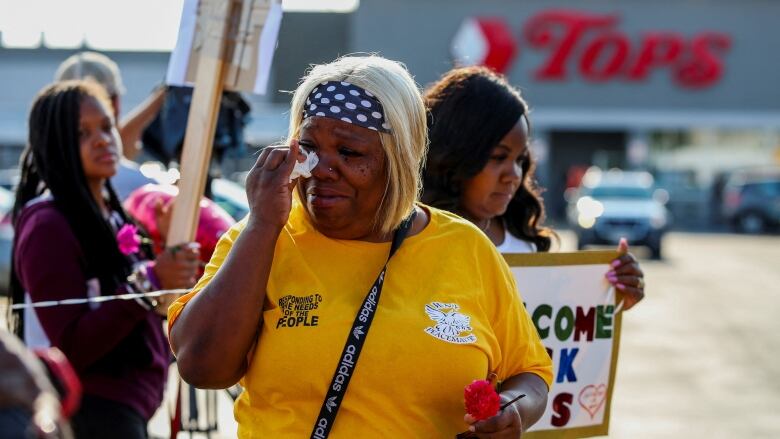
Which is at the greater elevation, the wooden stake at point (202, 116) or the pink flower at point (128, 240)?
the wooden stake at point (202, 116)

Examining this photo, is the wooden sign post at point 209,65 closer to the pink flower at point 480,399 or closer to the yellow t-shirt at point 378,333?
the yellow t-shirt at point 378,333

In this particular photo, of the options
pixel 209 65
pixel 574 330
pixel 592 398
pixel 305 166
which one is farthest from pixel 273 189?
pixel 592 398

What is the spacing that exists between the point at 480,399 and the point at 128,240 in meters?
1.83

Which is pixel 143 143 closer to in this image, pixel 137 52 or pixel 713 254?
pixel 713 254

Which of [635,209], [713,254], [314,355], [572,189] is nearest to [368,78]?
[314,355]

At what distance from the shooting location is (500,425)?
2.65 m

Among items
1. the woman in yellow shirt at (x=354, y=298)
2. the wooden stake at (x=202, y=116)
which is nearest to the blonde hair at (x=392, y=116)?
the woman in yellow shirt at (x=354, y=298)

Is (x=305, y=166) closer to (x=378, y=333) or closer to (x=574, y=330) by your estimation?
(x=378, y=333)

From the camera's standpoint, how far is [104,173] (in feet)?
13.8

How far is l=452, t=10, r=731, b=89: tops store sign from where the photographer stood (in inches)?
1663

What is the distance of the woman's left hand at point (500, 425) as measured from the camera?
2.62m

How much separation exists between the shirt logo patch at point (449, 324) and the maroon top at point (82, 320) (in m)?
1.41

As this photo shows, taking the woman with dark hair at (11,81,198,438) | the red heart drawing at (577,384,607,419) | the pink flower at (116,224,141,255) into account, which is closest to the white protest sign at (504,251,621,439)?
the red heart drawing at (577,384,607,419)

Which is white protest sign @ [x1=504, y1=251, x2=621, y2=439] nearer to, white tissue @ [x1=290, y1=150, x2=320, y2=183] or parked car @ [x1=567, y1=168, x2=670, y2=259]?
white tissue @ [x1=290, y1=150, x2=320, y2=183]
